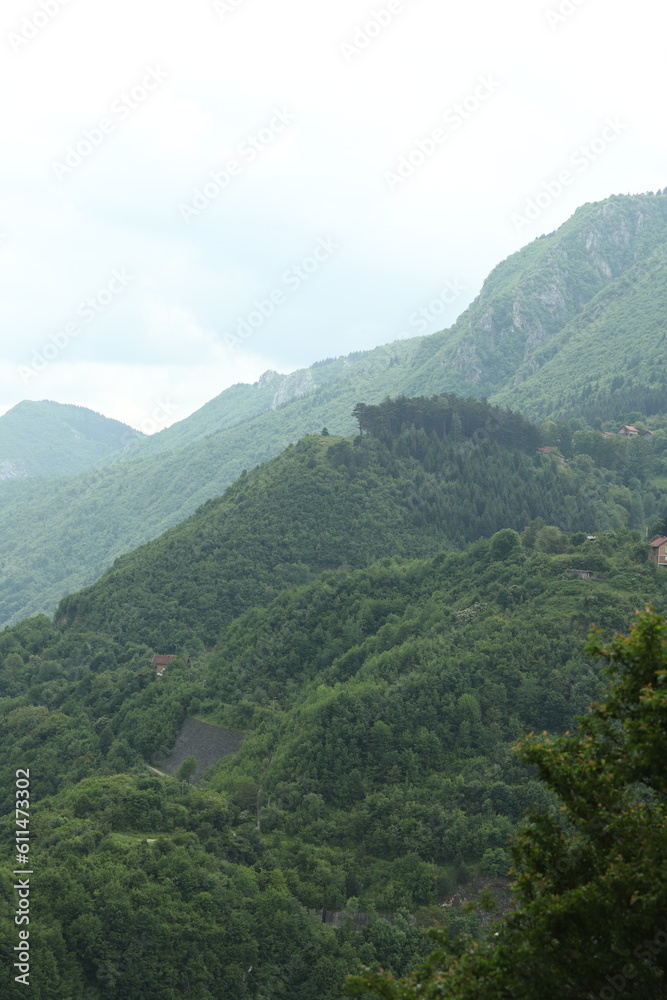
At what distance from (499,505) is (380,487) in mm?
13564

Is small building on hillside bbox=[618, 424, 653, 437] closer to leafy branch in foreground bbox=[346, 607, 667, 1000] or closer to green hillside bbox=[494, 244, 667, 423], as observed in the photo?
green hillside bbox=[494, 244, 667, 423]

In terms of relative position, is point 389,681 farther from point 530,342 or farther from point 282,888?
point 530,342

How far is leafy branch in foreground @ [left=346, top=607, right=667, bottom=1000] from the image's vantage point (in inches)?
524

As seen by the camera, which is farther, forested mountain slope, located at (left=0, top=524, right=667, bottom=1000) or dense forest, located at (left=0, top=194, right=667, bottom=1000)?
forested mountain slope, located at (left=0, top=524, right=667, bottom=1000)

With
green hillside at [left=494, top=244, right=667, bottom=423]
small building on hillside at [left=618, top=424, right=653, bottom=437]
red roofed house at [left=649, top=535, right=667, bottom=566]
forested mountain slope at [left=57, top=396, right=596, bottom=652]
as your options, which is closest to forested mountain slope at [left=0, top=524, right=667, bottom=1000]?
red roofed house at [left=649, top=535, right=667, bottom=566]

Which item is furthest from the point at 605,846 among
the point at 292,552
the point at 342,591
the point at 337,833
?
the point at 292,552

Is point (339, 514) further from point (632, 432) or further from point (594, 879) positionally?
point (594, 879)

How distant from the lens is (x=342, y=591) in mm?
70750

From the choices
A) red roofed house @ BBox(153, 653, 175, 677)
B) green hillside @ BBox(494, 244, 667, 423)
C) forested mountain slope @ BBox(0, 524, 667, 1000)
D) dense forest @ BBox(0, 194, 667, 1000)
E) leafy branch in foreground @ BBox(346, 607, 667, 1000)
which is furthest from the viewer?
green hillside @ BBox(494, 244, 667, 423)

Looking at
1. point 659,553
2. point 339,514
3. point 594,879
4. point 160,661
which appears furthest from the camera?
point 339,514

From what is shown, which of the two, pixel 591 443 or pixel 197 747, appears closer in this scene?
pixel 197 747

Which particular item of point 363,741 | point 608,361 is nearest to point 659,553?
point 363,741

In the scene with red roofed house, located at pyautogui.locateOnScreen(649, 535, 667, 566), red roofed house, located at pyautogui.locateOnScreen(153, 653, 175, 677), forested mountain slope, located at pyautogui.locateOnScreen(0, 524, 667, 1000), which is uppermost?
red roofed house, located at pyautogui.locateOnScreen(153, 653, 175, 677)

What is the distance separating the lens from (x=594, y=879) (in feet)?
47.2
